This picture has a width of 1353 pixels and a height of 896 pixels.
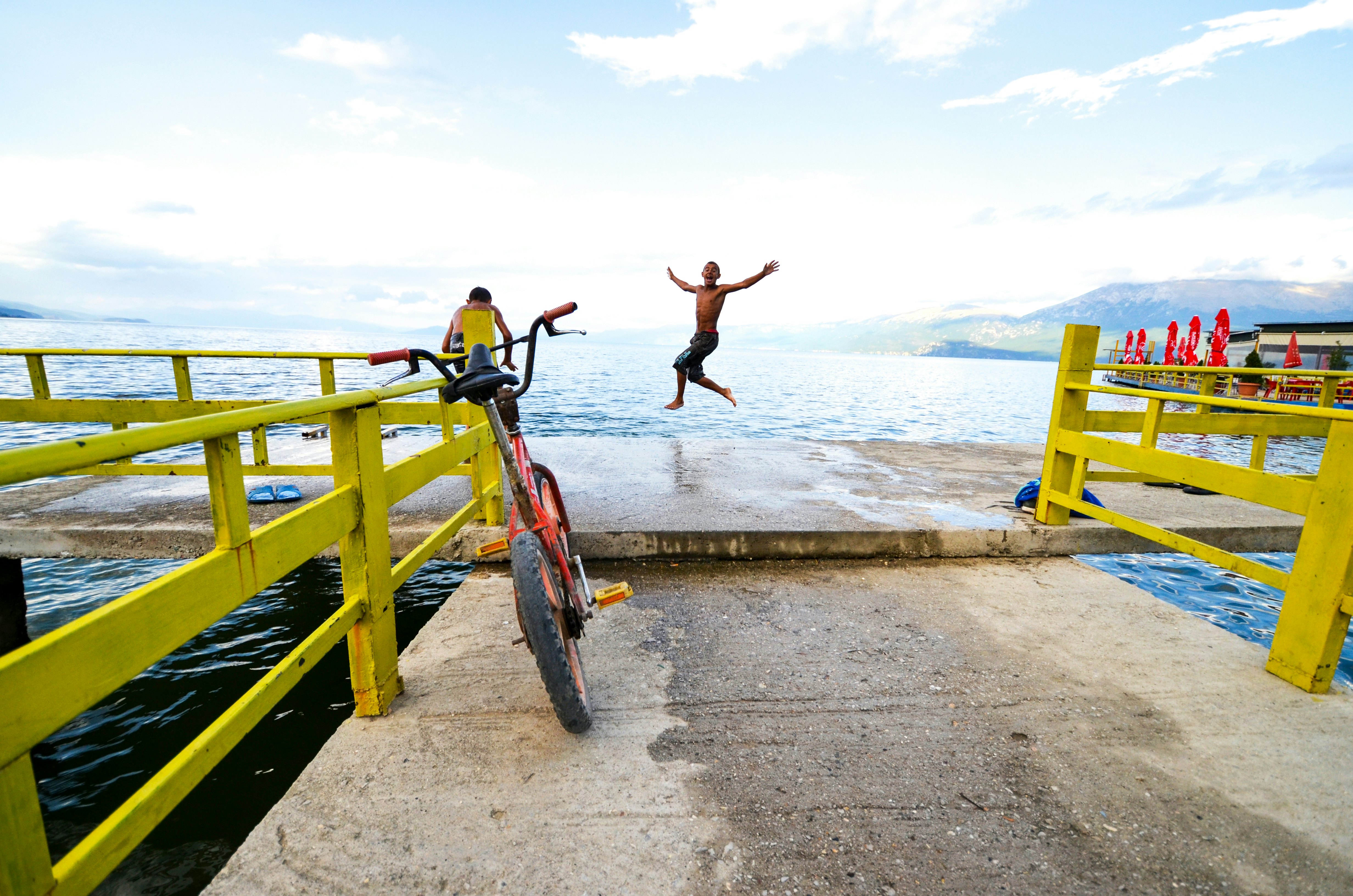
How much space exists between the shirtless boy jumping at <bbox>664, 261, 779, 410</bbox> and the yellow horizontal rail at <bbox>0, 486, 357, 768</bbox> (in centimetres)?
633

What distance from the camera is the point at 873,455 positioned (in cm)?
752

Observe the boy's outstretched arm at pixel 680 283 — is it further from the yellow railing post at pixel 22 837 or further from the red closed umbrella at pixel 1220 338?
the red closed umbrella at pixel 1220 338

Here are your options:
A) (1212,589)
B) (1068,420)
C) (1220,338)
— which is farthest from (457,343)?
(1220,338)

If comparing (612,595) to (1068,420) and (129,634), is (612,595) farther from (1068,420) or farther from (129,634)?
(1068,420)

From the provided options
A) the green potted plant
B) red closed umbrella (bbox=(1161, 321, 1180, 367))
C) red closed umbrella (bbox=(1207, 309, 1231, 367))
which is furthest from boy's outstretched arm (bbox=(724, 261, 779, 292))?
red closed umbrella (bbox=(1161, 321, 1180, 367))

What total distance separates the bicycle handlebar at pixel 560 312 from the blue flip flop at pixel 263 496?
12.3 feet

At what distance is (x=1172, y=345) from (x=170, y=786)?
55931 millimetres

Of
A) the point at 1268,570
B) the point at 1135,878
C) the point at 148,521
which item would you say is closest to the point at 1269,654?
the point at 1268,570

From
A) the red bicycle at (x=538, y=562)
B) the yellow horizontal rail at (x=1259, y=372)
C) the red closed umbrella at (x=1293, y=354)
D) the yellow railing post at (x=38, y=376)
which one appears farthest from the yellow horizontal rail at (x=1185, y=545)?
the red closed umbrella at (x=1293, y=354)

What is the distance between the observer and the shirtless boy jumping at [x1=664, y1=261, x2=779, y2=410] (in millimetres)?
8102

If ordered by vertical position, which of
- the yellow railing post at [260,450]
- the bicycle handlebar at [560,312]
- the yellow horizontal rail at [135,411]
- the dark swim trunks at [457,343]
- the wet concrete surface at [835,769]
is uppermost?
the bicycle handlebar at [560,312]

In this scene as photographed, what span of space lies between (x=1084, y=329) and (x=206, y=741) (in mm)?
5095

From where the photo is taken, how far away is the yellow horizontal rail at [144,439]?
3.48 feet

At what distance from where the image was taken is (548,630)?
2.08 m
